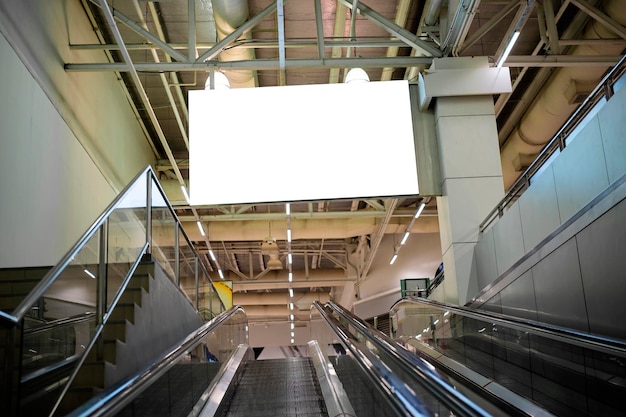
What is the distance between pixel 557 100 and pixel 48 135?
9257 mm

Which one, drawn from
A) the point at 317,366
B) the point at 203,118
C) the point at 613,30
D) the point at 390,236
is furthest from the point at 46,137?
the point at 390,236

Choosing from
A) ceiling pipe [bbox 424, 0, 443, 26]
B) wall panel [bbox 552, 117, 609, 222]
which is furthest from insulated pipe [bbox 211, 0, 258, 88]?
wall panel [bbox 552, 117, 609, 222]

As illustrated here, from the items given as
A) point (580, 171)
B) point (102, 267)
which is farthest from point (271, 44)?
point (102, 267)

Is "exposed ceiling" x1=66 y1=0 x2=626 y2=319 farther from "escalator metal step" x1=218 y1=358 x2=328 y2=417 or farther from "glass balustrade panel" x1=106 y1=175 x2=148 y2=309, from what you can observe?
"escalator metal step" x1=218 y1=358 x2=328 y2=417

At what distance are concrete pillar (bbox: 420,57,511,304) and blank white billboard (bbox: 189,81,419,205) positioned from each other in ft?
2.24

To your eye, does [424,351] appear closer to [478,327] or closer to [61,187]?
[478,327]

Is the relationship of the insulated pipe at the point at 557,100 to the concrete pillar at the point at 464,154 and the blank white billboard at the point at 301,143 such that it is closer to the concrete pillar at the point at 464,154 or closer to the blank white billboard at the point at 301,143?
the concrete pillar at the point at 464,154

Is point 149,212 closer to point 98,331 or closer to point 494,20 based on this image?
point 98,331

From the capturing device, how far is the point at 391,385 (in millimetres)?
3615

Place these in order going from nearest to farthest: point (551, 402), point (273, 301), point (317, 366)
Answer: point (551, 402)
point (317, 366)
point (273, 301)

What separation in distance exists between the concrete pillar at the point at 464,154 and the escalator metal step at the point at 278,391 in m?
3.70

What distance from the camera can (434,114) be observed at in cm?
1262

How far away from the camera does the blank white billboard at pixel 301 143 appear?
11648mm

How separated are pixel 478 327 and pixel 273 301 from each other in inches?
998
